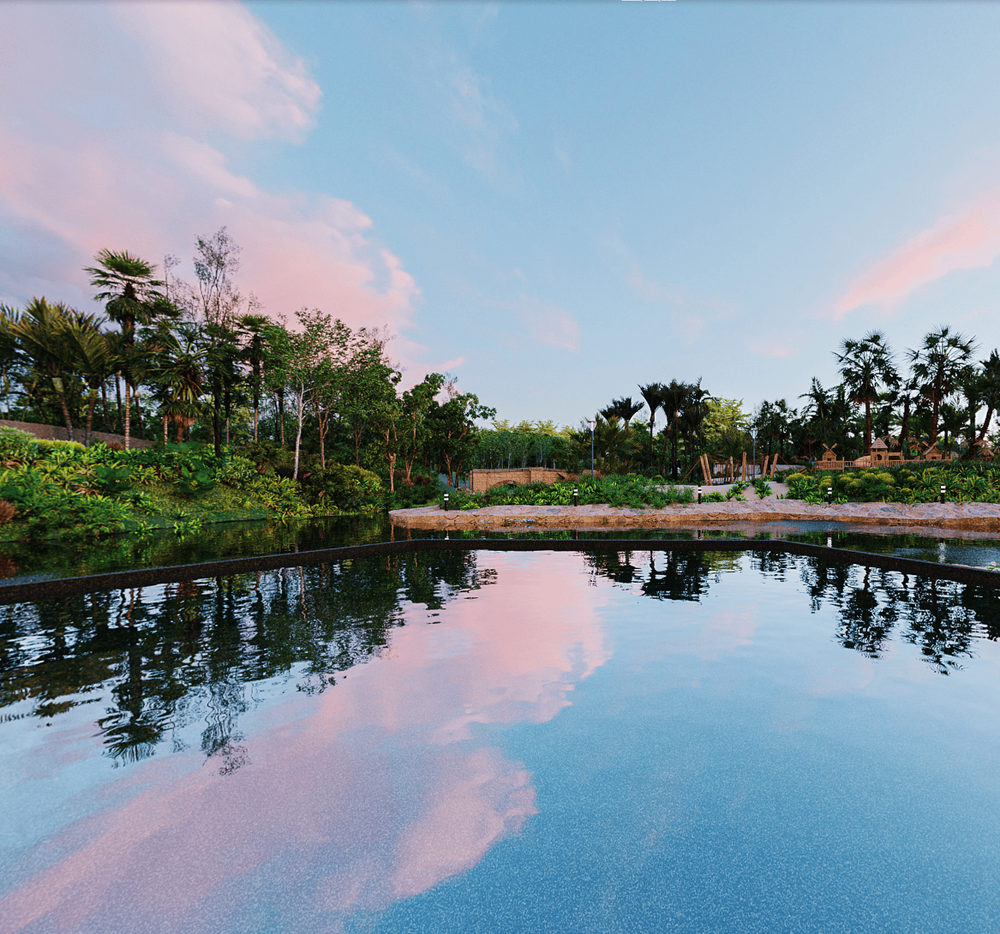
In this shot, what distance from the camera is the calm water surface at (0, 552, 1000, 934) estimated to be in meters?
2.78

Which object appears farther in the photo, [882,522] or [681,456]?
[681,456]

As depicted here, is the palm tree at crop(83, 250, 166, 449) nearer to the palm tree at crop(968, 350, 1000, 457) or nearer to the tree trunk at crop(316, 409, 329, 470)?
the tree trunk at crop(316, 409, 329, 470)

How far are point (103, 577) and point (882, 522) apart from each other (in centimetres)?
2879

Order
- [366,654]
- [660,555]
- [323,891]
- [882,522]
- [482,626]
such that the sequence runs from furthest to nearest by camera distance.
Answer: [882,522]
[660,555]
[482,626]
[366,654]
[323,891]

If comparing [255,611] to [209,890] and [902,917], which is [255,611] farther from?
[902,917]

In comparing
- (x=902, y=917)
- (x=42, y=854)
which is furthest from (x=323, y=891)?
(x=902, y=917)

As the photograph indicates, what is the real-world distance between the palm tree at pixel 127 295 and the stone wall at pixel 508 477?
22500 millimetres

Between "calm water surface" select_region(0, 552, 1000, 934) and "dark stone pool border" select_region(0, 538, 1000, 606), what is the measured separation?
183 cm

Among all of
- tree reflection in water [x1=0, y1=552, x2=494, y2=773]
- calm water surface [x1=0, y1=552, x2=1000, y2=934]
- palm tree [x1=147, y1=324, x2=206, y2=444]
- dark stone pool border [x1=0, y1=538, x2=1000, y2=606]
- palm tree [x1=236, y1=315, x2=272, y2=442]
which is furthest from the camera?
palm tree [x1=236, y1=315, x2=272, y2=442]

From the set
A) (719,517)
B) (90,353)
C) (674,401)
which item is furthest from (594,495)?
(90,353)

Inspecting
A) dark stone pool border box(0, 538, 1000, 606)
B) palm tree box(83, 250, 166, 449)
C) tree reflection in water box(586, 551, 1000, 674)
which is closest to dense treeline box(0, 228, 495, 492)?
palm tree box(83, 250, 166, 449)

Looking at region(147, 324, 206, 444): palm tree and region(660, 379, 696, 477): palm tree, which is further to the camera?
region(660, 379, 696, 477): palm tree

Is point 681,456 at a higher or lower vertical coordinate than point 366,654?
higher

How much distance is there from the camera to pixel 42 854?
123 inches
